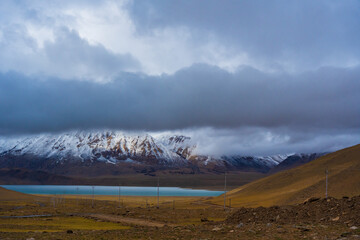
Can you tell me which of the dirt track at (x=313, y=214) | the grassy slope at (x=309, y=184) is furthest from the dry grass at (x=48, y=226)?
the grassy slope at (x=309, y=184)

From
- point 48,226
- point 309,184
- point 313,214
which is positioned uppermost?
point 313,214

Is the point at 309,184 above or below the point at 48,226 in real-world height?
above

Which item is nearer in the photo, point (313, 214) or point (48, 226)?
point (313, 214)

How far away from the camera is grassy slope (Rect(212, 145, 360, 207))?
81106 mm

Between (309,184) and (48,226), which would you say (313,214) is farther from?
(309,184)

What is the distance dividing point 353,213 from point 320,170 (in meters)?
74.8

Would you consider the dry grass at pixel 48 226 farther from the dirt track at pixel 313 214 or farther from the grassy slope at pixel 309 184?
the grassy slope at pixel 309 184

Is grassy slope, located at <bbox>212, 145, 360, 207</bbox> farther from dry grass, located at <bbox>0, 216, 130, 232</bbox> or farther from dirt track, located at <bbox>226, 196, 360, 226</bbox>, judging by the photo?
dry grass, located at <bbox>0, 216, 130, 232</bbox>

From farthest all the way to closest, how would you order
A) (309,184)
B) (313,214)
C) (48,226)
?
(309,184) → (48,226) → (313,214)

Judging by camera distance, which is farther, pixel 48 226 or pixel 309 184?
pixel 309 184

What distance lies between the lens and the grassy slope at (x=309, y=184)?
81106 millimetres

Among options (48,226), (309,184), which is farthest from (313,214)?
(309,184)

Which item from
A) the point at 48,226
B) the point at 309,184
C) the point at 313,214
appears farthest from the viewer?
the point at 309,184

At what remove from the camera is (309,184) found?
9181 cm
